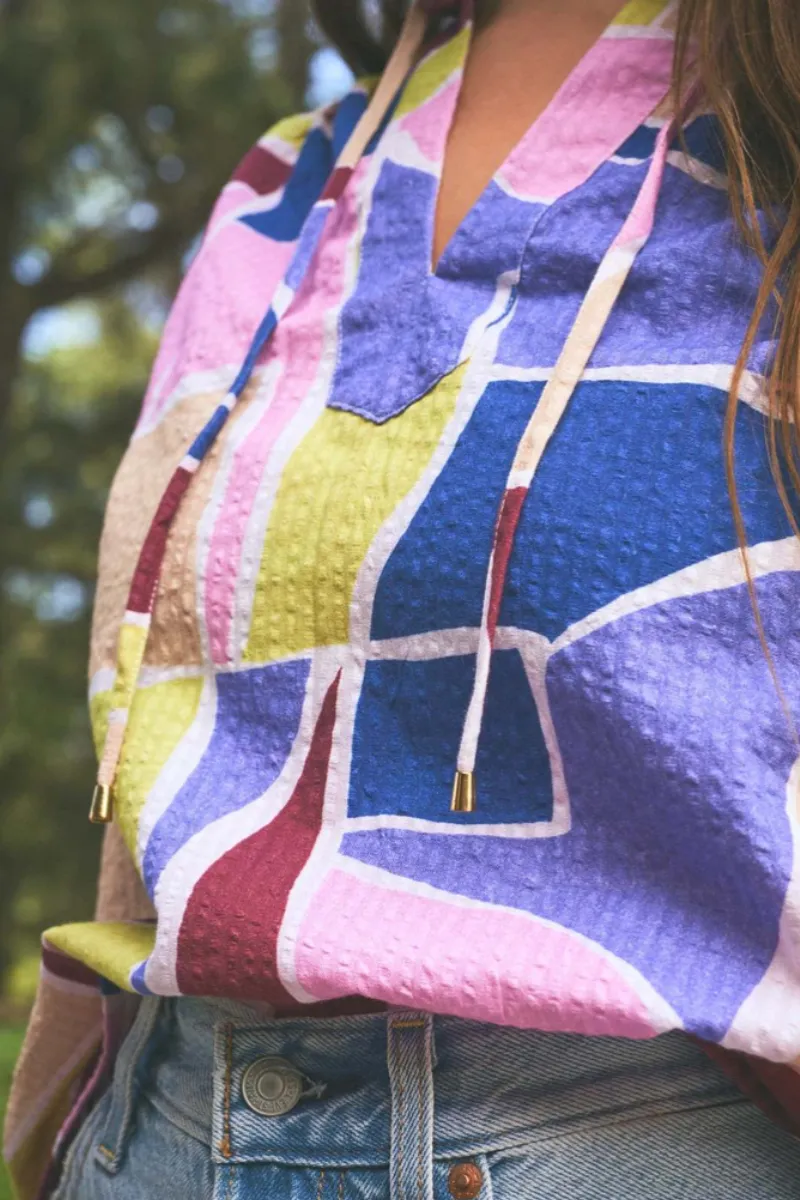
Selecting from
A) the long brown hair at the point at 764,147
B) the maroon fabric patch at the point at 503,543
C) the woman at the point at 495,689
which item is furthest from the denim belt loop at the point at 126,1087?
the long brown hair at the point at 764,147

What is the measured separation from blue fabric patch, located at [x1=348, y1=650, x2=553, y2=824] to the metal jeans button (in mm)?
147

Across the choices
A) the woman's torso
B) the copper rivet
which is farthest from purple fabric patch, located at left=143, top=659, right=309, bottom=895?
the copper rivet

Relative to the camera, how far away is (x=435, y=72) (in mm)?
1019

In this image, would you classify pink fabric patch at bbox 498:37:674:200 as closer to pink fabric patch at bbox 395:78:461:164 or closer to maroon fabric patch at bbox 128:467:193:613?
pink fabric patch at bbox 395:78:461:164

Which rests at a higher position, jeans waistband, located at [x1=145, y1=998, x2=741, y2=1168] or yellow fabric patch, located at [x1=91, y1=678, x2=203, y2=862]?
yellow fabric patch, located at [x1=91, y1=678, x2=203, y2=862]

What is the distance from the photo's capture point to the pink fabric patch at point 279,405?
2.82ft

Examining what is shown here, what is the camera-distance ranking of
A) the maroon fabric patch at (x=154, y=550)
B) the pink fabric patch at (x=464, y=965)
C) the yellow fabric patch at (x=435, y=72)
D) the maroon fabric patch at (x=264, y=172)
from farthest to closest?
Answer: the maroon fabric patch at (x=264, y=172)
the yellow fabric patch at (x=435, y=72)
the maroon fabric patch at (x=154, y=550)
the pink fabric patch at (x=464, y=965)

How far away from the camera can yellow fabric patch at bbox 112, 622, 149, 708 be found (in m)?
0.88

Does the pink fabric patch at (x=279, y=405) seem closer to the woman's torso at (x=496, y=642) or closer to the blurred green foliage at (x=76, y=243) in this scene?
the woman's torso at (x=496, y=642)

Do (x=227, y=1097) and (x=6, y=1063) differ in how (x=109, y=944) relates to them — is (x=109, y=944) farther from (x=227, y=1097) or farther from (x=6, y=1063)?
(x=6, y=1063)

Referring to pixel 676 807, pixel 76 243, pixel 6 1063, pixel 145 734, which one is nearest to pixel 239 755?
pixel 145 734

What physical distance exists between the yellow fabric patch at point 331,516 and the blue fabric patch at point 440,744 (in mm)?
49

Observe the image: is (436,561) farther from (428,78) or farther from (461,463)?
(428,78)

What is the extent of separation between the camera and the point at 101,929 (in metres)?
0.90
